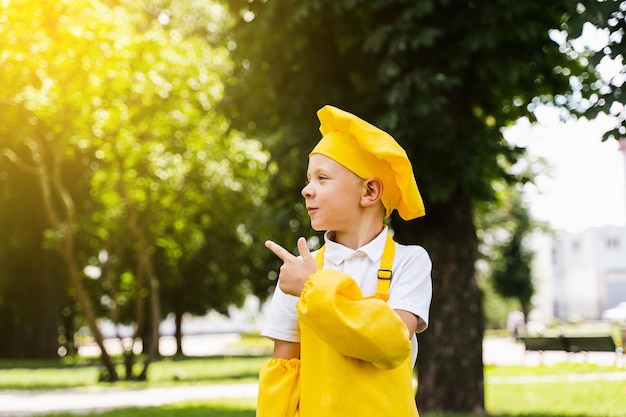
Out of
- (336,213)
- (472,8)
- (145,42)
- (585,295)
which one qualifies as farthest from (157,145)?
(585,295)

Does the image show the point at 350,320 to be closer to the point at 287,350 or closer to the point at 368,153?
the point at 287,350

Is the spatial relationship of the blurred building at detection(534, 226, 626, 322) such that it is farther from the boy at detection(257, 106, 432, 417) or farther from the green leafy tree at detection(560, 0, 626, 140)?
the boy at detection(257, 106, 432, 417)

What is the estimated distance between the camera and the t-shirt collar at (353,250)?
2.68m

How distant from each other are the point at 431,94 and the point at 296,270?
703 cm

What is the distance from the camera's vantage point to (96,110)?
686 inches

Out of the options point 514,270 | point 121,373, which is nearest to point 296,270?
point 121,373

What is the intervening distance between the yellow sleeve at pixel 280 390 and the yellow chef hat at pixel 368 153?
0.62 meters

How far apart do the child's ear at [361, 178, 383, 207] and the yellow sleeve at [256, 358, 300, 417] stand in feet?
1.76

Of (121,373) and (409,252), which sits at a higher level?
(409,252)

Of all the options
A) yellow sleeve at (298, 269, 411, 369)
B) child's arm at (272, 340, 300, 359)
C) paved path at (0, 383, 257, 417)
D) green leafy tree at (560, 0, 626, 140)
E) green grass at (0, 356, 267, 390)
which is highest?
green leafy tree at (560, 0, 626, 140)

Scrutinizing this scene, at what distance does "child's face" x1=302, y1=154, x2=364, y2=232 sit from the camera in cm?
267

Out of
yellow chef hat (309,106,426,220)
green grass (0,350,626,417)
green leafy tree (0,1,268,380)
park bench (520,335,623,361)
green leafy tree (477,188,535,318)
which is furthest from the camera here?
green leafy tree (477,188,535,318)

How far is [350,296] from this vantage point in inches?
93.6

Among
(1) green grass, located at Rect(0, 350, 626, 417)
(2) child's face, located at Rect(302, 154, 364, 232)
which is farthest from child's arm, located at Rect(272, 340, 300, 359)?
(1) green grass, located at Rect(0, 350, 626, 417)
